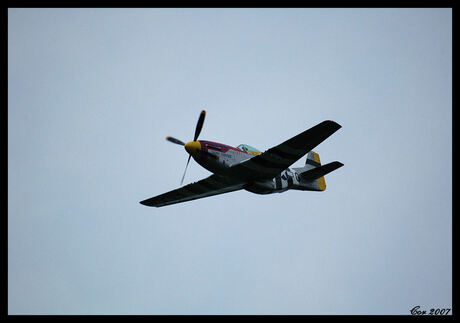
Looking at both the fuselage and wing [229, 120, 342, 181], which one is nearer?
wing [229, 120, 342, 181]

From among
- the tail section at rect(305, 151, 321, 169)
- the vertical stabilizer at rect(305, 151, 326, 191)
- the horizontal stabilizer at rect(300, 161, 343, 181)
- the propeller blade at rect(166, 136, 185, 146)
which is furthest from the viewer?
Result: the tail section at rect(305, 151, 321, 169)

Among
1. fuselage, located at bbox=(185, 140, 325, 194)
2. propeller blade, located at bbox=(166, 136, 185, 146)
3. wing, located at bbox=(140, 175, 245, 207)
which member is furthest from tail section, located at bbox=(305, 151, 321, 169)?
propeller blade, located at bbox=(166, 136, 185, 146)

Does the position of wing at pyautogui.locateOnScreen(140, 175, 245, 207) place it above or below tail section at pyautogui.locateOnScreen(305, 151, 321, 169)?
below

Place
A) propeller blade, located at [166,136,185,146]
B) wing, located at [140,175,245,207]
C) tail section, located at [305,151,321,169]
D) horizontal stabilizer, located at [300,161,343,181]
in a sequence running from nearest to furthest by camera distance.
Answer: propeller blade, located at [166,136,185,146] → horizontal stabilizer, located at [300,161,343,181] → wing, located at [140,175,245,207] → tail section, located at [305,151,321,169]

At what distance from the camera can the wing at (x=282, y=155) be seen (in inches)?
803

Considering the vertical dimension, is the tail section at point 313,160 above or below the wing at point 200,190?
above

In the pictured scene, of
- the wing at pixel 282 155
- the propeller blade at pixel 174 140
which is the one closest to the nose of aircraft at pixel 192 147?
the propeller blade at pixel 174 140

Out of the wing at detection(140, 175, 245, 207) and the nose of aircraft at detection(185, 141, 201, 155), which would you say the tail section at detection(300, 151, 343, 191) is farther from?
the nose of aircraft at detection(185, 141, 201, 155)

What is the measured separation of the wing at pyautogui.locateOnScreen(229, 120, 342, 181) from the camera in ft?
66.9

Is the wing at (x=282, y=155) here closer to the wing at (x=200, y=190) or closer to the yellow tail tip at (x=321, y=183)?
the wing at (x=200, y=190)

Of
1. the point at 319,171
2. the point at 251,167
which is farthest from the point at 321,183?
the point at 251,167
